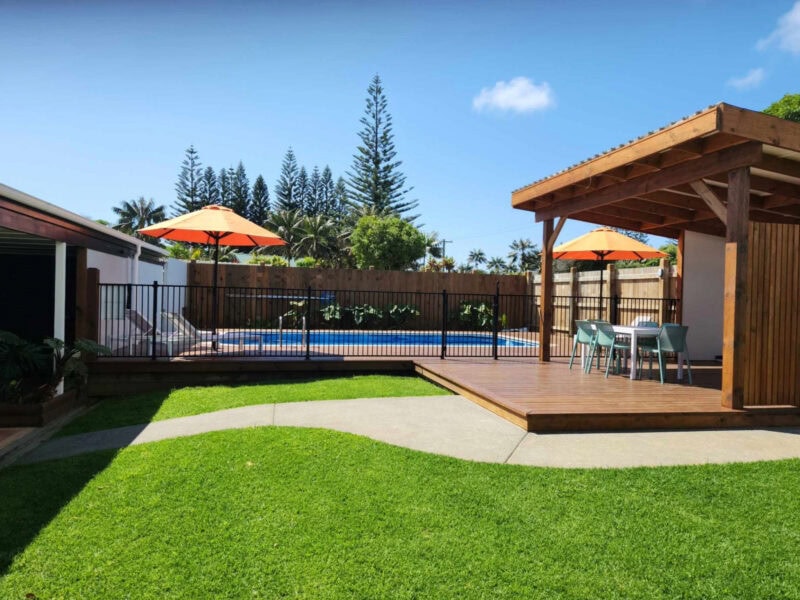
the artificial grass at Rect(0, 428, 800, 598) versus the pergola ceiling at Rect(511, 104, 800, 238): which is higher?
→ the pergola ceiling at Rect(511, 104, 800, 238)

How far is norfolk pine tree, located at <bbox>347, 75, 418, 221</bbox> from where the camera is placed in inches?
1348

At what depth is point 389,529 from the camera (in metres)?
2.87

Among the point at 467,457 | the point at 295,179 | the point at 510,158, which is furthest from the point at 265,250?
the point at 467,457

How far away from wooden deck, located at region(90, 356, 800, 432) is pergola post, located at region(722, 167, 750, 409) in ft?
0.91

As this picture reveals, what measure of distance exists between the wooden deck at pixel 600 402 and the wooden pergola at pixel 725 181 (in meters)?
0.34

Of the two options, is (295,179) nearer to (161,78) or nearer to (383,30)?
(161,78)

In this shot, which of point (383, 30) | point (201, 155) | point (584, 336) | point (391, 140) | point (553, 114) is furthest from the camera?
point (201, 155)

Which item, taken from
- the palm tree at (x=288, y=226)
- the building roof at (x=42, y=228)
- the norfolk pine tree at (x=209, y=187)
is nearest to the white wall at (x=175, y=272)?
the building roof at (x=42, y=228)

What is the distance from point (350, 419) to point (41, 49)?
8.75 m

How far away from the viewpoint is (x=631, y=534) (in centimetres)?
→ 277

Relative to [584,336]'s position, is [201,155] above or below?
above

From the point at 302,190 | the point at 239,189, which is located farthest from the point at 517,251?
the point at 239,189

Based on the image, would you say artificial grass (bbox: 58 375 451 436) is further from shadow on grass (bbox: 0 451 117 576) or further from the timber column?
the timber column

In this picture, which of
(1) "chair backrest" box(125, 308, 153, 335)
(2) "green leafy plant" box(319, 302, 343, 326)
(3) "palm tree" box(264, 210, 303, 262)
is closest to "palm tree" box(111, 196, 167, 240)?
(3) "palm tree" box(264, 210, 303, 262)
